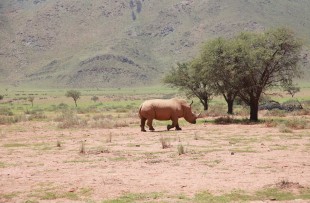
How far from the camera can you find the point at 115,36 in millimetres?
176375

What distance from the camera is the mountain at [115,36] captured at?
154750 mm

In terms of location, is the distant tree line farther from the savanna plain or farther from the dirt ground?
the dirt ground

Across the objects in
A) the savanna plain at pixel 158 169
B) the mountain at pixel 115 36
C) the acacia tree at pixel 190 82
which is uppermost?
the mountain at pixel 115 36

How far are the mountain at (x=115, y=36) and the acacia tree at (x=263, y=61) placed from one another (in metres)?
117

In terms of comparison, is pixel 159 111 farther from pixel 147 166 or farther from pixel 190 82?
pixel 190 82

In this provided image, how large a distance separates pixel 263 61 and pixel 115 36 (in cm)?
14656

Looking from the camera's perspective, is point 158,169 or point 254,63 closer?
point 158,169

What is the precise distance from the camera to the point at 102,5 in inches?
7835

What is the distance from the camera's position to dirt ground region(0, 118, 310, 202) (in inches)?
490

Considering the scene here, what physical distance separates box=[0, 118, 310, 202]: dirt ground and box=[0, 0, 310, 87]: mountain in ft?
426

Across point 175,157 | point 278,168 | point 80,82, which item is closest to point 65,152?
point 175,157

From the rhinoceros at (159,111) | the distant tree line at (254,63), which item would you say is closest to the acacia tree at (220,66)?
the distant tree line at (254,63)

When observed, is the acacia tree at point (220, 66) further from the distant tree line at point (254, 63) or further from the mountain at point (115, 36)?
the mountain at point (115, 36)

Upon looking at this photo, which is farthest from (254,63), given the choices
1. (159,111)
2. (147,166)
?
(147,166)
